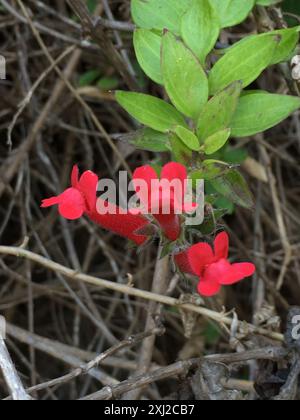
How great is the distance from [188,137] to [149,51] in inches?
7.0

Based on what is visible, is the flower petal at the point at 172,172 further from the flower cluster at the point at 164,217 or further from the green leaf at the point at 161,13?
the green leaf at the point at 161,13

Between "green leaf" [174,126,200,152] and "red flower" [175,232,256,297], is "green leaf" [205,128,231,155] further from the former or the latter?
"red flower" [175,232,256,297]

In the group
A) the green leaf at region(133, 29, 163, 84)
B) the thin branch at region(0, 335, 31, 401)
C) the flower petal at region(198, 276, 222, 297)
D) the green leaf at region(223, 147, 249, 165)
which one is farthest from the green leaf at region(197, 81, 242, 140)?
the green leaf at region(223, 147, 249, 165)

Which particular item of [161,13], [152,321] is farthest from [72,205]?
[152,321]

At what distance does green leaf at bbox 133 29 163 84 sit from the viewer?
105 centimetres

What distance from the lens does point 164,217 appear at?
36.3 inches

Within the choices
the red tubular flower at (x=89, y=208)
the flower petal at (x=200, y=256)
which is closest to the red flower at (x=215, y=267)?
the flower petal at (x=200, y=256)

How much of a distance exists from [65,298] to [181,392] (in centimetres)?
91

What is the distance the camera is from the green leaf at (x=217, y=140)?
940 mm

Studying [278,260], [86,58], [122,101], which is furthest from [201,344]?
[122,101]

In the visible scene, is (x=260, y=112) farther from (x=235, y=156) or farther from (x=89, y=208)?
(x=235, y=156)

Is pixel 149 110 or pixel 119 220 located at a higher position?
pixel 149 110

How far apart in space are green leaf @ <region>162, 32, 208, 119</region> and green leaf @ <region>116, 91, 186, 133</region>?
4cm
